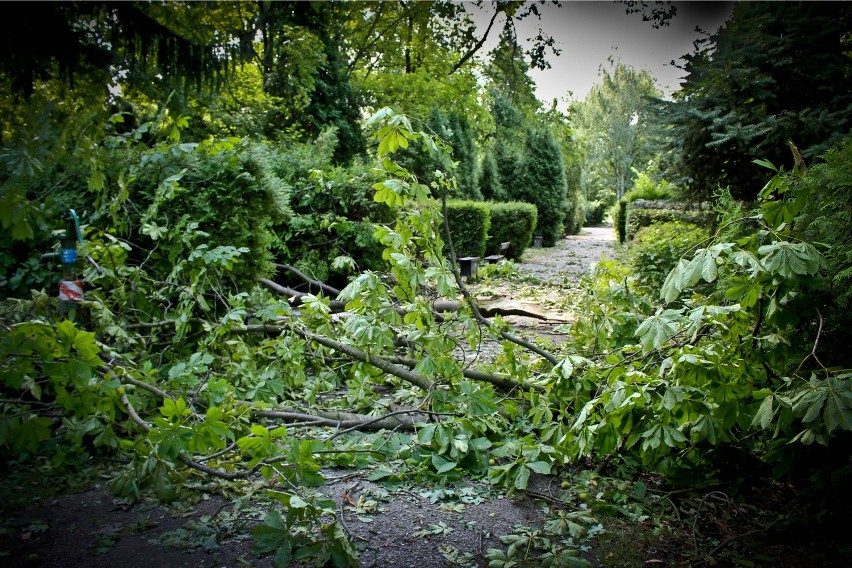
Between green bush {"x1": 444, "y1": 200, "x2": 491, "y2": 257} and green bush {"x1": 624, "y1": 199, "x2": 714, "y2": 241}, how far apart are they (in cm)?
372

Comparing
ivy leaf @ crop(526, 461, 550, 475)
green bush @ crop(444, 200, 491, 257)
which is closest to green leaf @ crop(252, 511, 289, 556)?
ivy leaf @ crop(526, 461, 550, 475)

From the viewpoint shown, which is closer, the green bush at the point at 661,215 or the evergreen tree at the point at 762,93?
the evergreen tree at the point at 762,93

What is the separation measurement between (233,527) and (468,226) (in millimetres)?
10769

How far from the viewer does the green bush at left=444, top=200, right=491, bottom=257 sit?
12.6 meters

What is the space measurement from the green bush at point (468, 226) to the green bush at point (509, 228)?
162 centimetres

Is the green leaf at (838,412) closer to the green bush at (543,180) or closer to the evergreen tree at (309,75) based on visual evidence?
the evergreen tree at (309,75)

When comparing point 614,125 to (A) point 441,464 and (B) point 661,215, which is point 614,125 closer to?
(B) point 661,215

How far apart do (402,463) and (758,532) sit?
1.88 meters

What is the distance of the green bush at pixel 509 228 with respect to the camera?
14.8m

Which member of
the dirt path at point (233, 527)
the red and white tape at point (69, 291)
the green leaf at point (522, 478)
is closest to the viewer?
the dirt path at point (233, 527)

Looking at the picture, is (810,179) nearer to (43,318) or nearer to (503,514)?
(503,514)

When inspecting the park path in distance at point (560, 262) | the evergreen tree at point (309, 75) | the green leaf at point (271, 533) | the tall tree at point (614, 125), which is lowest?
the green leaf at point (271, 533)

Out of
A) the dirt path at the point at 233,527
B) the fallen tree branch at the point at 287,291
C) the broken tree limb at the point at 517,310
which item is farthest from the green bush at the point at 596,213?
the dirt path at the point at 233,527

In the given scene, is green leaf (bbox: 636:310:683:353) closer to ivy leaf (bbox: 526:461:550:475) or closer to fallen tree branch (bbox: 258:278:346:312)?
ivy leaf (bbox: 526:461:550:475)
